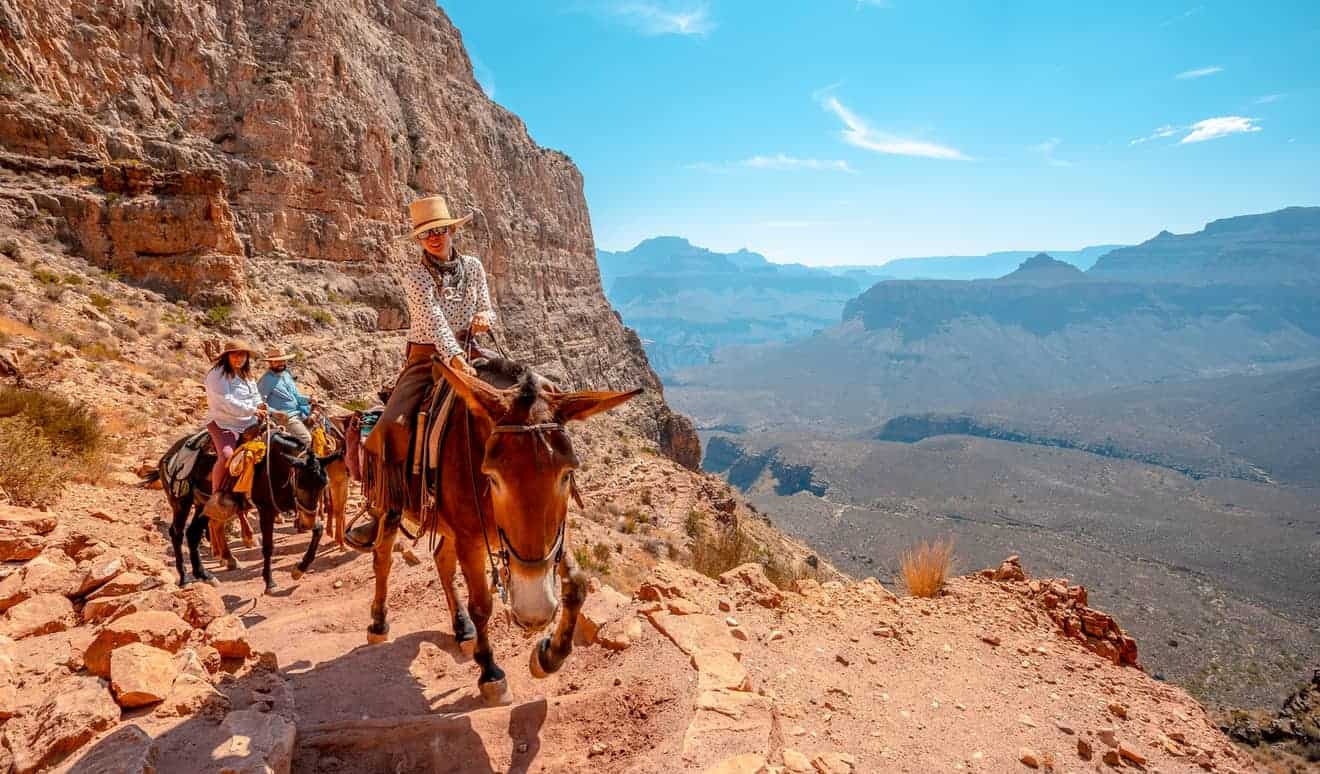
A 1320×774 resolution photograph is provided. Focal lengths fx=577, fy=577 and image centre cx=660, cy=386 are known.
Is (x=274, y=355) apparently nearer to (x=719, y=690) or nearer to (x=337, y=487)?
(x=337, y=487)

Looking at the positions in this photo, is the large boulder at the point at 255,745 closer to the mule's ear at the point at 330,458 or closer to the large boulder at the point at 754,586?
the large boulder at the point at 754,586

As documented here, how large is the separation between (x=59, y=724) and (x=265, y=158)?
3120 cm

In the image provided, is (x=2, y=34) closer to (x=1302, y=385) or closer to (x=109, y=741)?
(x=109, y=741)

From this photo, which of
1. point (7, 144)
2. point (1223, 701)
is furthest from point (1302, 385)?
point (7, 144)

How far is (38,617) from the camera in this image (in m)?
3.96

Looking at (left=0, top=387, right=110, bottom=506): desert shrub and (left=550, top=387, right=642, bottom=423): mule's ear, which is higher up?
(left=550, top=387, right=642, bottom=423): mule's ear

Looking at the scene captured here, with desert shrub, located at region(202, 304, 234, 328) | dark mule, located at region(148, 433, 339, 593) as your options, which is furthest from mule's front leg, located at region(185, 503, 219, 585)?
desert shrub, located at region(202, 304, 234, 328)

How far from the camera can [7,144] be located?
59.9 ft

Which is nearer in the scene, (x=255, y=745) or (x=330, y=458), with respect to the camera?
(x=255, y=745)

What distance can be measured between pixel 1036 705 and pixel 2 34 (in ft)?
105

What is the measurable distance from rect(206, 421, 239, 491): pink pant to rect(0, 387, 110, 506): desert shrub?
6.42ft

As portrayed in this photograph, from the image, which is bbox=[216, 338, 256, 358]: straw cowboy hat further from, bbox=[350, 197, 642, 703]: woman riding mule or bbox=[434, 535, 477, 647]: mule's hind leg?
bbox=[434, 535, 477, 647]: mule's hind leg

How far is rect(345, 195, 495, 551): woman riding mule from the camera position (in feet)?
14.0

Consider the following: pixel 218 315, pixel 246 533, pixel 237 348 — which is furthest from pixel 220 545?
pixel 218 315
